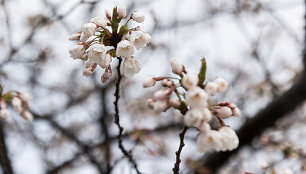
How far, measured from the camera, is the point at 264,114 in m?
3.86

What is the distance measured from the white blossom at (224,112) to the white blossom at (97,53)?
0.61 m

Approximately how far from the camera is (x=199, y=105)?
124 cm

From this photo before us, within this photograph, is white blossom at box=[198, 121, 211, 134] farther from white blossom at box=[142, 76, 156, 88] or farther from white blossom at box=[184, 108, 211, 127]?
A: white blossom at box=[142, 76, 156, 88]

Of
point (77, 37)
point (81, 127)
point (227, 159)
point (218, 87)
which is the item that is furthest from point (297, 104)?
point (81, 127)

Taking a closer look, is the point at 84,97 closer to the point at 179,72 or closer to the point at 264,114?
the point at 264,114

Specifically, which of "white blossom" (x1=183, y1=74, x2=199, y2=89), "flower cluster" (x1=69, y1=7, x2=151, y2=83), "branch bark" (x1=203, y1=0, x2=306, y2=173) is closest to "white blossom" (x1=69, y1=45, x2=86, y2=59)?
"flower cluster" (x1=69, y1=7, x2=151, y2=83)

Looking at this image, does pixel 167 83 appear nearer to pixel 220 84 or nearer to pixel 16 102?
pixel 220 84

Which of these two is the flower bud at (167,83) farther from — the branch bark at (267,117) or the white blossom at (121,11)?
the branch bark at (267,117)

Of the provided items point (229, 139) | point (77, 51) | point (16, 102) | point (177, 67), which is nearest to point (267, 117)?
point (229, 139)

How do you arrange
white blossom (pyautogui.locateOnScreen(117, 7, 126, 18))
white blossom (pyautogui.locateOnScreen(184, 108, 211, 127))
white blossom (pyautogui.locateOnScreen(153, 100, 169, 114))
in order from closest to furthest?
white blossom (pyautogui.locateOnScreen(184, 108, 211, 127)) → white blossom (pyautogui.locateOnScreen(153, 100, 169, 114)) → white blossom (pyautogui.locateOnScreen(117, 7, 126, 18))

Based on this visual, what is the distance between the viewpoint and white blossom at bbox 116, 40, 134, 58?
1.48 meters

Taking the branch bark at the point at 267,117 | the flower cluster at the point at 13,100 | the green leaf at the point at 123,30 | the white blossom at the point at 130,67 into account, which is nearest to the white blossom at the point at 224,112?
the white blossom at the point at 130,67

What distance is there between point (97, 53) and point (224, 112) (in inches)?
26.3

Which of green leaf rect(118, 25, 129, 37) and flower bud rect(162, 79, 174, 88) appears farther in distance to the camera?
green leaf rect(118, 25, 129, 37)
